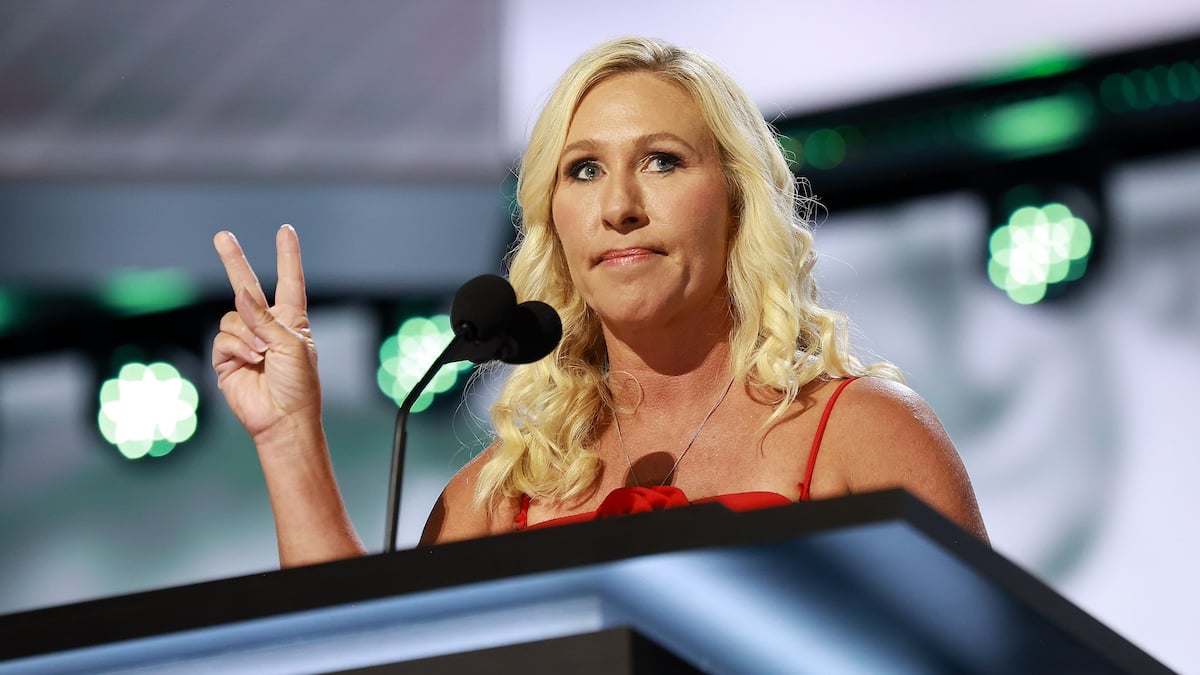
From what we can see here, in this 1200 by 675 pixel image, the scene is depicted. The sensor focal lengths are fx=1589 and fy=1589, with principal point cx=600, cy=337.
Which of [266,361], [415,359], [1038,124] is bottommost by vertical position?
[415,359]

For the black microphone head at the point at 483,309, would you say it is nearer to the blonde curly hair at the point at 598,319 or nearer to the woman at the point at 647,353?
the woman at the point at 647,353

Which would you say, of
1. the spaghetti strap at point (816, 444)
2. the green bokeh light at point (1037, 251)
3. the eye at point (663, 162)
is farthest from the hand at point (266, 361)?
the green bokeh light at point (1037, 251)

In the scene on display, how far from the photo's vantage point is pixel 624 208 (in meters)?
2.08

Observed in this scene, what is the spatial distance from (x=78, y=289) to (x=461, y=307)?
3557 mm

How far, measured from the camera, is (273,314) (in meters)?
2.01

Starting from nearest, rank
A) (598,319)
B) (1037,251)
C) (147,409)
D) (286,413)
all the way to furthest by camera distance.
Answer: (286,413) < (598,319) < (1037,251) < (147,409)

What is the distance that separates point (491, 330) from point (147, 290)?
3.53m

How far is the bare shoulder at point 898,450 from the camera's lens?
1.88 meters

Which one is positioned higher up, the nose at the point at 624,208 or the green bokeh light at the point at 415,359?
the nose at the point at 624,208

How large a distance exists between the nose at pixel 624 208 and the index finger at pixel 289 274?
404 mm

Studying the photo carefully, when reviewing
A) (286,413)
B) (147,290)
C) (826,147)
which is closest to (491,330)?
(286,413)

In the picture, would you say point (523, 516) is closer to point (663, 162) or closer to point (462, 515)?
point (462, 515)

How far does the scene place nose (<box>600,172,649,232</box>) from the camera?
2086 millimetres

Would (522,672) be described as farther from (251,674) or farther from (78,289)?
(78,289)
